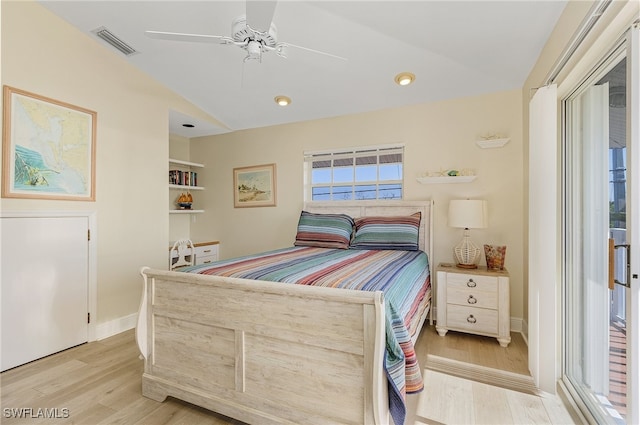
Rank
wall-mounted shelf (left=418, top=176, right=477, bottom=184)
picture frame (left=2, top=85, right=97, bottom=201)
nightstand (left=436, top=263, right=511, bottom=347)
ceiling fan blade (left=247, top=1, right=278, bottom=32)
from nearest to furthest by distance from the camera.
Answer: ceiling fan blade (left=247, top=1, right=278, bottom=32) → picture frame (left=2, top=85, right=97, bottom=201) → nightstand (left=436, top=263, right=511, bottom=347) → wall-mounted shelf (left=418, top=176, right=477, bottom=184)

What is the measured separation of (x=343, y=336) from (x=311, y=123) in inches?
120

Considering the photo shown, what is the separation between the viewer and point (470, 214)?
2.73 meters

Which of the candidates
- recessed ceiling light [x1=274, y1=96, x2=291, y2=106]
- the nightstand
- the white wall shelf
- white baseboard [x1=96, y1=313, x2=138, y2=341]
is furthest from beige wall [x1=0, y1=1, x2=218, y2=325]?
the nightstand

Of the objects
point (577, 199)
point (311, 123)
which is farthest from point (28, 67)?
point (577, 199)

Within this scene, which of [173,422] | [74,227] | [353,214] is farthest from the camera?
[353,214]

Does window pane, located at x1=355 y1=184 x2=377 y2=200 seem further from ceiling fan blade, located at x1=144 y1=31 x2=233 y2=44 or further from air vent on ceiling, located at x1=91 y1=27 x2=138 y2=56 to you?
air vent on ceiling, located at x1=91 y1=27 x2=138 y2=56

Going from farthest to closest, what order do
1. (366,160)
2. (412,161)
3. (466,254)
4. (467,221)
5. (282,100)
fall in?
1. (366,160)
2. (282,100)
3. (412,161)
4. (466,254)
5. (467,221)

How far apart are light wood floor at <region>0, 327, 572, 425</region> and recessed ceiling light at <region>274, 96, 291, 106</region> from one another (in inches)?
114

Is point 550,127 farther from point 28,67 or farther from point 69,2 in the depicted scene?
point 28,67

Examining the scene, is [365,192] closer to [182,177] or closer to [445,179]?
[445,179]

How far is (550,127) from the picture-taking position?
1.85m

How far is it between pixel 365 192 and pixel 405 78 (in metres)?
1.34

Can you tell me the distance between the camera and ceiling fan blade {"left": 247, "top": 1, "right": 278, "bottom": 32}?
157 centimetres

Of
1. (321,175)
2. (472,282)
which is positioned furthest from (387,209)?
(472,282)
